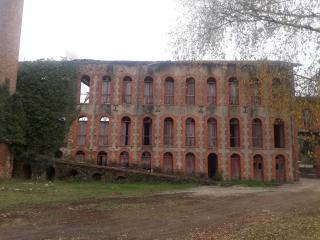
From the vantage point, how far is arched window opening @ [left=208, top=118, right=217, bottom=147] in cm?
2811

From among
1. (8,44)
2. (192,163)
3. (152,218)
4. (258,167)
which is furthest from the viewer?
(192,163)

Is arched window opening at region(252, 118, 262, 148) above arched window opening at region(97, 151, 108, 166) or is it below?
above

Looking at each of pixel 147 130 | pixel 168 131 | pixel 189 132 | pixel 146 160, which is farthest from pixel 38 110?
pixel 189 132

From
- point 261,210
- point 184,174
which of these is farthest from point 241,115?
point 261,210

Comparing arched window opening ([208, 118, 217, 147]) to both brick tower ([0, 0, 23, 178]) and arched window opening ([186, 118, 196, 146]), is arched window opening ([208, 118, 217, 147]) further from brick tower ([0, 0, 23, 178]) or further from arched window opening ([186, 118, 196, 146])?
brick tower ([0, 0, 23, 178])

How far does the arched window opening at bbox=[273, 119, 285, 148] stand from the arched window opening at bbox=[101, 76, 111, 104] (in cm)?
1342

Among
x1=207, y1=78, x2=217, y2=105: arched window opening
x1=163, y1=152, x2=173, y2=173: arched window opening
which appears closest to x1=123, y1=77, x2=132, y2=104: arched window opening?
x1=163, y1=152, x2=173, y2=173: arched window opening

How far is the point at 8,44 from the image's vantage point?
22.2 meters

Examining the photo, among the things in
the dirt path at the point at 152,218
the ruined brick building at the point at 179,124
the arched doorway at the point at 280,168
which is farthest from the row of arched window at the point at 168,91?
the dirt path at the point at 152,218

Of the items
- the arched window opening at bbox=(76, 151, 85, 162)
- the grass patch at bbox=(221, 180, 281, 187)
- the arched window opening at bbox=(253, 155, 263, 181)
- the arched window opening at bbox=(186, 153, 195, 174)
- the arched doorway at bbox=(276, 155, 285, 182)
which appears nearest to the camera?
the grass patch at bbox=(221, 180, 281, 187)

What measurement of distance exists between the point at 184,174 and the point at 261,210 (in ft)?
45.6

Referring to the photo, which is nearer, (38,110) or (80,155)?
(38,110)

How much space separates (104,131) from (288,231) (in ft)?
67.9

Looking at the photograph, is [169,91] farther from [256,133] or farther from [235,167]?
[235,167]
